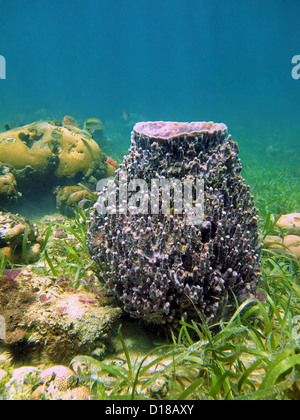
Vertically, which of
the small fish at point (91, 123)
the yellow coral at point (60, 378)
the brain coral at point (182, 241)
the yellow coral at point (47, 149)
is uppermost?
the small fish at point (91, 123)

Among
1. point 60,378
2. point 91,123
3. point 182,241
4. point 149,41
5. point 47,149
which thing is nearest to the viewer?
point 60,378

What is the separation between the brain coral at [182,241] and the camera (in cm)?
234

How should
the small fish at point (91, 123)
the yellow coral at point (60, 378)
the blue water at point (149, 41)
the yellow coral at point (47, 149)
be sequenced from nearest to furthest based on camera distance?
the yellow coral at point (60, 378) → the yellow coral at point (47, 149) → the small fish at point (91, 123) → the blue water at point (149, 41)

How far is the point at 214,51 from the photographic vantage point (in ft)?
398

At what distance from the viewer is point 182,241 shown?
2.53 metres

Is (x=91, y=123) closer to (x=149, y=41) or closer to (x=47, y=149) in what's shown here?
(x=47, y=149)

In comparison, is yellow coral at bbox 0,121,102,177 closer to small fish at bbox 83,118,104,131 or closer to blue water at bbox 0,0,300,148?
small fish at bbox 83,118,104,131

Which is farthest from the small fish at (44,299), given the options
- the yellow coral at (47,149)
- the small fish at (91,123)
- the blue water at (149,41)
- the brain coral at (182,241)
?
the blue water at (149,41)

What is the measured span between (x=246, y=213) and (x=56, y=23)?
508 ft

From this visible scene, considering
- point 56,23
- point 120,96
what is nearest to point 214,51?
point 120,96

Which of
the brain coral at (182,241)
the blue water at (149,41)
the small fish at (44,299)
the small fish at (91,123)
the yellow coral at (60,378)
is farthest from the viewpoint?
the blue water at (149,41)

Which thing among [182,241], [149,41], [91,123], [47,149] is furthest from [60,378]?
[149,41]

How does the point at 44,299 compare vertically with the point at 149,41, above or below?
below

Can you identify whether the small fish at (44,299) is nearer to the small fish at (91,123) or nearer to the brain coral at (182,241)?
the brain coral at (182,241)
